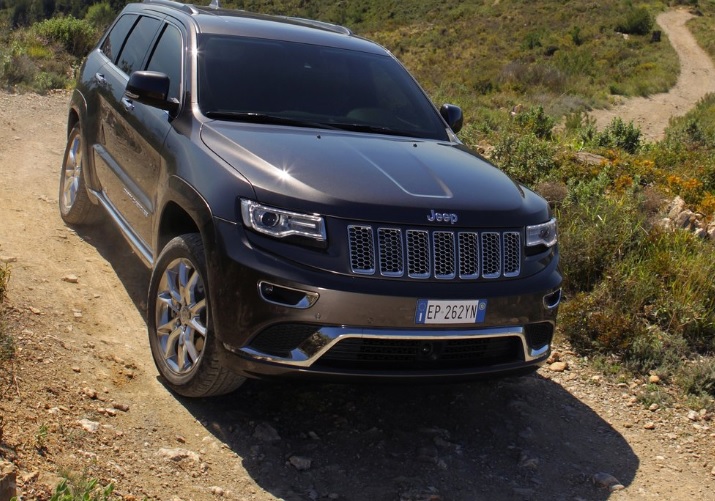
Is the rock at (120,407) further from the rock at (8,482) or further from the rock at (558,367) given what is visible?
the rock at (558,367)

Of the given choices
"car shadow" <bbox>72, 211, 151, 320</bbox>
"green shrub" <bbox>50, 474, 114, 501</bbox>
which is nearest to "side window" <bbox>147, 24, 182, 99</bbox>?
"car shadow" <bbox>72, 211, 151, 320</bbox>

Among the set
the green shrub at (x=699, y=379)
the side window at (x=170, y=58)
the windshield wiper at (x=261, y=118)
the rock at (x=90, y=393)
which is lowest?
the green shrub at (x=699, y=379)

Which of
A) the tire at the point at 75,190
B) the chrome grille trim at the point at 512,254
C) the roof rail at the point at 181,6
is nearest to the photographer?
the chrome grille trim at the point at 512,254

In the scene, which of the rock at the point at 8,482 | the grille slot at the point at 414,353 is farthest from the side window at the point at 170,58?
the rock at the point at 8,482

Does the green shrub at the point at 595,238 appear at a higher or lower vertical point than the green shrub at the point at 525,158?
higher

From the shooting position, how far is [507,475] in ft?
14.1

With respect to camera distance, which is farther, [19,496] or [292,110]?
[292,110]

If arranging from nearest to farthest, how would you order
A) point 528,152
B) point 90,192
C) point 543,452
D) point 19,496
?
point 19,496
point 543,452
point 90,192
point 528,152

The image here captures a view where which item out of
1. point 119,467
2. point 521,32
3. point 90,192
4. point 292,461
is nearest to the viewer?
point 119,467

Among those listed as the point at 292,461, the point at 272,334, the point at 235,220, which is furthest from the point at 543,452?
the point at 235,220

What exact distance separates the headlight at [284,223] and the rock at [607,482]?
6.03ft

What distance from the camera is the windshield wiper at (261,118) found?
4754mm

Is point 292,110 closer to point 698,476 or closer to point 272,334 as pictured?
point 272,334

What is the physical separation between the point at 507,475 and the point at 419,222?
1332 millimetres
